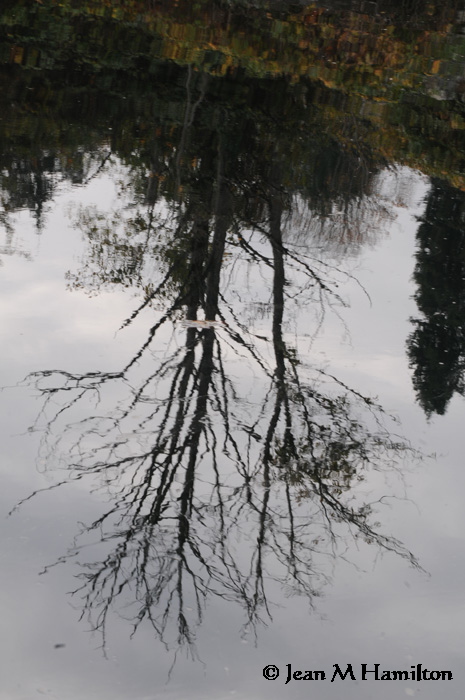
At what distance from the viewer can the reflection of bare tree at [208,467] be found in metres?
3.81

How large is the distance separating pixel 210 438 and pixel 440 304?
3.18 m

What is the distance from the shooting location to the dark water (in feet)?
11.7

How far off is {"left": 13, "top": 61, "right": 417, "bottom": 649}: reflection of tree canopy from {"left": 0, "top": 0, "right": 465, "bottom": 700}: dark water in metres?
0.02

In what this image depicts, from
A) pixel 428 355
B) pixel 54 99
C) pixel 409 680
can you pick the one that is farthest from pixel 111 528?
pixel 54 99

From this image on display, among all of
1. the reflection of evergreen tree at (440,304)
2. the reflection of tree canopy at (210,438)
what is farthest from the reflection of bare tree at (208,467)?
the reflection of evergreen tree at (440,304)

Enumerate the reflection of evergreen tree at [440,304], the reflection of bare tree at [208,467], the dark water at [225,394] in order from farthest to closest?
the reflection of evergreen tree at [440,304]
the reflection of bare tree at [208,467]
the dark water at [225,394]

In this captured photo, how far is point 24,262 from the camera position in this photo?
699 cm

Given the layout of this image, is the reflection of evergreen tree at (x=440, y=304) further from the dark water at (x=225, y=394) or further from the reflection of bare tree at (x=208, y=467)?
the reflection of bare tree at (x=208, y=467)

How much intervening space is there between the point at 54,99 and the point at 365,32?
30.4 ft

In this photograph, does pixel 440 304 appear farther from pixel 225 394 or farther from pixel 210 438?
pixel 210 438

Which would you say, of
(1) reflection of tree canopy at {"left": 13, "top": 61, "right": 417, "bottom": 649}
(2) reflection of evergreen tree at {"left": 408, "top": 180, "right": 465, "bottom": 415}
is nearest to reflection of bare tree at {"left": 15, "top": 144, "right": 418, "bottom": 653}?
(1) reflection of tree canopy at {"left": 13, "top": 61, "right": 417, "bottom": 649}

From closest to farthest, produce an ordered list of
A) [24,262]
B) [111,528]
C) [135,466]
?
[111,528], [135,466], [24,262]

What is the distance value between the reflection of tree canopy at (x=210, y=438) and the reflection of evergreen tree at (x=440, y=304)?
705mm

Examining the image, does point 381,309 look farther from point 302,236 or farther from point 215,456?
point 215,456
